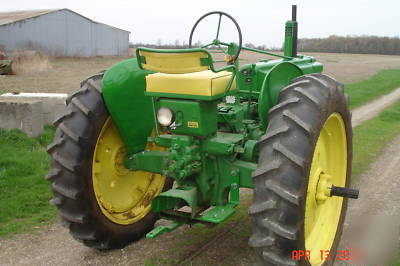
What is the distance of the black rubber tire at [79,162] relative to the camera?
3.29 meters

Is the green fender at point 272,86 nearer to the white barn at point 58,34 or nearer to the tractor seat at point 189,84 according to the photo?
the tractor seat at point 189,84

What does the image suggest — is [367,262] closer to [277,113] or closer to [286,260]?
[286,260]

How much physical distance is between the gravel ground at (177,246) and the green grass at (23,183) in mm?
329

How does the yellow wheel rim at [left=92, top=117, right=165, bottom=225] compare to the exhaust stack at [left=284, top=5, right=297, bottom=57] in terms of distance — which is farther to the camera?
the exhaust stack at [left=284, top=5, right=297, bottom=57]

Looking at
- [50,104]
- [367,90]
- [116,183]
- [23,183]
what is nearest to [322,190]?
[116,183]

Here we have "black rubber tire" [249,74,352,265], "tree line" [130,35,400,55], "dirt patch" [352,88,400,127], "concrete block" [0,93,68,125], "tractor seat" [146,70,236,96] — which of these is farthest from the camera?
"tree line" [130,35,400,55]

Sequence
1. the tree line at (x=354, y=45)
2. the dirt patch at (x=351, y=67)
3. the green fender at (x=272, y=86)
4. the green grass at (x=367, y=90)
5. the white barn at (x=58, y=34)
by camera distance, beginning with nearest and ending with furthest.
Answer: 1. the green fender at (x=272, y=86)
2. the green grass at (x=367, y=90)
3. the dirt patch at (x=351, y=67)
4. the white barn at (x=58, y=34)
5. the tree line at (x=354, y=45)

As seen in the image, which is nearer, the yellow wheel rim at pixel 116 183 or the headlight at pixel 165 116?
the headlight at pixel 165 116

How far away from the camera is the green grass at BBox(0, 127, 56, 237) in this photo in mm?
4401

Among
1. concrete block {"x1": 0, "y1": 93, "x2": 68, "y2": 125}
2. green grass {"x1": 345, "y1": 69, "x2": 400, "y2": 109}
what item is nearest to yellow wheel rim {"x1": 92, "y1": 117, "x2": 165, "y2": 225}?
concrete block {"x1": 0, "y1": 93, "x2": 68, "y2": 125}

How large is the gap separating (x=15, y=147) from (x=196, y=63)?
180 inches

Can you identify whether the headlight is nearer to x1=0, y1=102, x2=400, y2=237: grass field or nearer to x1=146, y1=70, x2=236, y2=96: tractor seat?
x1=146, y1=70, x2=236, y2=96: tractor seat

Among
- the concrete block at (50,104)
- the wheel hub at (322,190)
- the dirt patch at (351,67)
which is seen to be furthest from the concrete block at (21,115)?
the dirt patch at (351,67)

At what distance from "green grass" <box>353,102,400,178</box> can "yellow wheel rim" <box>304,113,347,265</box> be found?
243 centimetres
